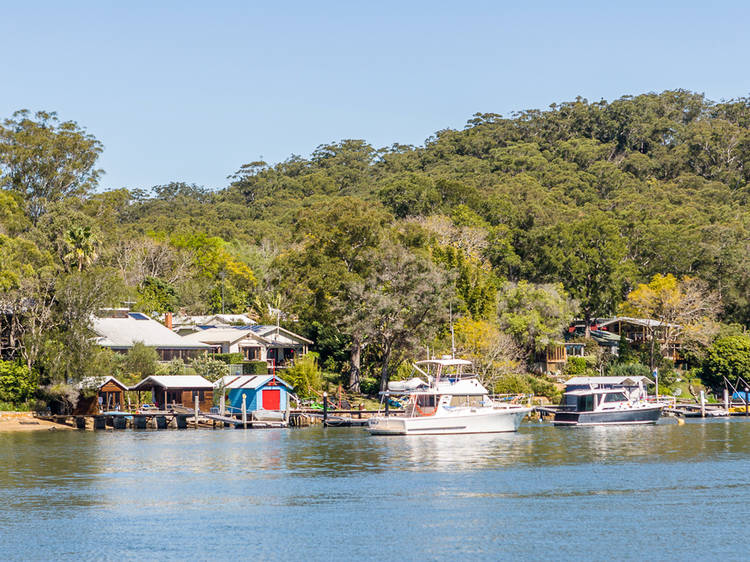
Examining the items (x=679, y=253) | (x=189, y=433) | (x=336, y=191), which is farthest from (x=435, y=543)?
(x=336, y=191)

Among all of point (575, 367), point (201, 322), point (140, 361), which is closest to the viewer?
point (140, 361)

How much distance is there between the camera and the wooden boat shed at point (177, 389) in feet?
252

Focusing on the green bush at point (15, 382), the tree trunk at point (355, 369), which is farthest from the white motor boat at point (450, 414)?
the green bush at point (15, 382)

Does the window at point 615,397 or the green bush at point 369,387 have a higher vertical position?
the green bush at point 369,387

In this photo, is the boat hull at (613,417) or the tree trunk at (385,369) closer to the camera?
the boat hull at (613,417)

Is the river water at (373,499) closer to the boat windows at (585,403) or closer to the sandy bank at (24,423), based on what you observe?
the sandy bank at (24,423)

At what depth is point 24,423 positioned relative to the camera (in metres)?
70.4

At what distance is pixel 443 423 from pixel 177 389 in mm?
23221

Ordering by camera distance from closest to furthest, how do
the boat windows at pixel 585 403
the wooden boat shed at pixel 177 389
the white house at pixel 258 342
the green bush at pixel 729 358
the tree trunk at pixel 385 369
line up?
the wooden boat shed at pixel 177 389
the boat windows at pixel 585 403
the tree trunk at pixel 385 369
the white house at pixel 258 342
the green bush at pixel 729 358

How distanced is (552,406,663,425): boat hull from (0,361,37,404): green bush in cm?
4133

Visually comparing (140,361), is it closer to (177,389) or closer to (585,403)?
(177,389)

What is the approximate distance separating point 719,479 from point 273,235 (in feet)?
343

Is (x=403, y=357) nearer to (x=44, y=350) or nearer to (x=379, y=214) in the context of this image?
(x=379, y=214)

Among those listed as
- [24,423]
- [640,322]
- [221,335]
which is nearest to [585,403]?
[640,322]
